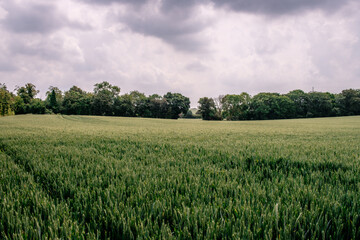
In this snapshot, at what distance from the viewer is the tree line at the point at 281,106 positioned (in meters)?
68.6

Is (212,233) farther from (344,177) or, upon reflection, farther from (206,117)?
(206,117)

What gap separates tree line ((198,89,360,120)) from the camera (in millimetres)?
68562

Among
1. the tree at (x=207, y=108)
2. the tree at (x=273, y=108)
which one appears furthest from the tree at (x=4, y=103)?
the tree at (x=273, y=108)

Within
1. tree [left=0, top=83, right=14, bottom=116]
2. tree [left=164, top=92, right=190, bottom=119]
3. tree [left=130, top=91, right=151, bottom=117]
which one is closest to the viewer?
tree [left=0, top=83, right=14, bottom=116]

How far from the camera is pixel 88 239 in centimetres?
→ 120

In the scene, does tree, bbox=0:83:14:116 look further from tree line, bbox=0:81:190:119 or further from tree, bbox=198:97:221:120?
tree, bbox=198:97:221:120

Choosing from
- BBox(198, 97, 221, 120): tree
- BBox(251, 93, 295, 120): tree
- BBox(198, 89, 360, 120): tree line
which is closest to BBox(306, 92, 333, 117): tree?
BBox(198, 89, 360, 120): tree line

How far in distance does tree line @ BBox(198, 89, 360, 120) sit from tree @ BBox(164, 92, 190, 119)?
1006 centimetres

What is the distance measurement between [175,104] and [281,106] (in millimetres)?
45665

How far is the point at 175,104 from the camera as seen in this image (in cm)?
8688

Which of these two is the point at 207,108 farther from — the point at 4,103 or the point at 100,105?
the point at 4,103

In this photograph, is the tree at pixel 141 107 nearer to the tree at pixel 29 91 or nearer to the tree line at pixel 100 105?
the tree line at pixel 100 105

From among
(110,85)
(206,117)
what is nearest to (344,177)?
(206,117)

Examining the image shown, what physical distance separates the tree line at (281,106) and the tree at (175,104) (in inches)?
396
